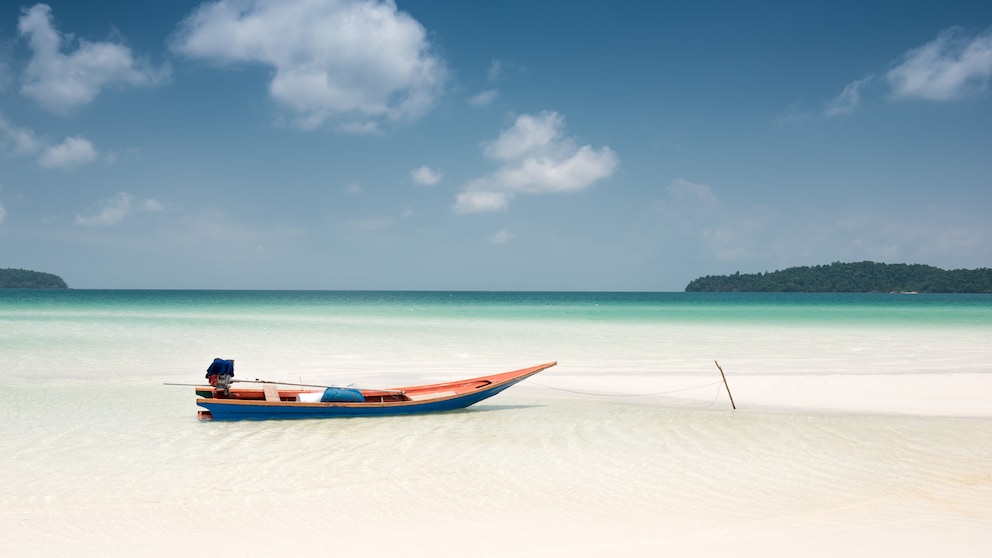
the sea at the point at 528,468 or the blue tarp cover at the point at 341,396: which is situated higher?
the blue tarp cover at the point at 341,396

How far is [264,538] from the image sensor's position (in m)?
5.53

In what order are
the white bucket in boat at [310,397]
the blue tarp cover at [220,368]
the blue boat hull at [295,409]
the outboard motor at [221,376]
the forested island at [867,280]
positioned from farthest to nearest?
the forested island at [867,280], the blue tarp cover at [220,368], the outboard motor at [221,376], the white bucket in boat at [310,397], the blue boat hull at [295,409]

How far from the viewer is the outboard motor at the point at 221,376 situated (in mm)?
11219

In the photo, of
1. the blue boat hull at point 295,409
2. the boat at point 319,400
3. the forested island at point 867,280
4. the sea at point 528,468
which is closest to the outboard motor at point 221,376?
the boat at point 319,400

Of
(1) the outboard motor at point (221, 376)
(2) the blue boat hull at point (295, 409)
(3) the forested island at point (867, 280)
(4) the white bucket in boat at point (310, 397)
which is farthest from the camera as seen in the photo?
(3) the forested island at point (867, 280)

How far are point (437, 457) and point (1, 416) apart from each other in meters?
→ 7.93

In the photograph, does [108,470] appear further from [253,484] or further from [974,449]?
[974,449]

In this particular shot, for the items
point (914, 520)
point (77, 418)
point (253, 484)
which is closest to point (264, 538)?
point (253, 484)

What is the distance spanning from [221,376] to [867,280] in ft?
561

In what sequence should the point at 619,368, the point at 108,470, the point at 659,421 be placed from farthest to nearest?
the point at 619,368 → the point at 659,421 → the point at 108,470

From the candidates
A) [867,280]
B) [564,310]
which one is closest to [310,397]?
[564,310]

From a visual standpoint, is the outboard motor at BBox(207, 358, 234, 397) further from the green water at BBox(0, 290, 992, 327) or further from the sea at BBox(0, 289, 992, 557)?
the green water at BBox(0, 290, 992, 327)

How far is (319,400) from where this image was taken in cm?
1099

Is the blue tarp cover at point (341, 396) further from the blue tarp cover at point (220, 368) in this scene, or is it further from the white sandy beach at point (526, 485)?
the blue tarp cover at point (220, 368)
